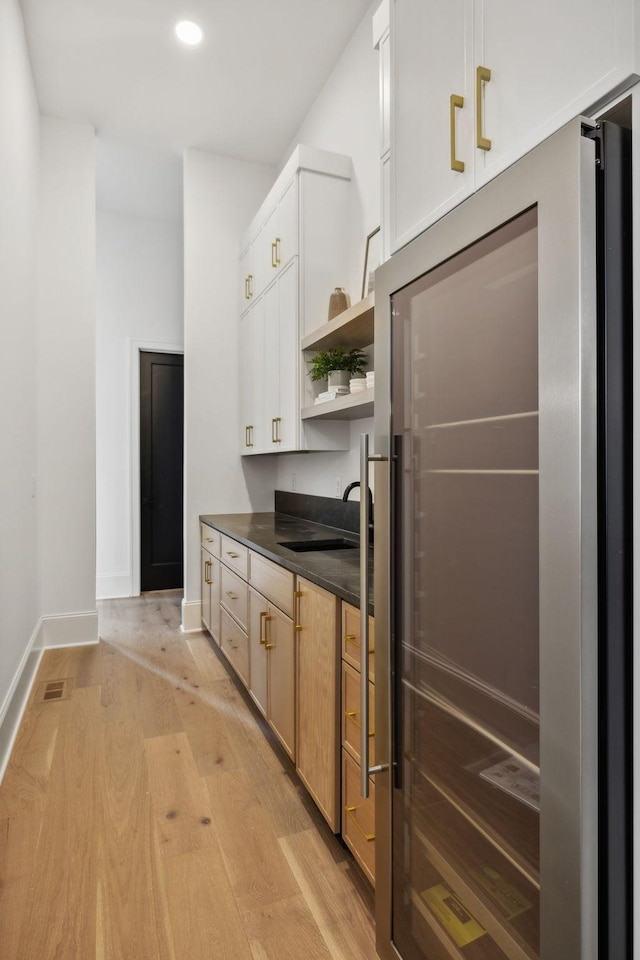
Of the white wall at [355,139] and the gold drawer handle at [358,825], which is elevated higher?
the white wall at [355,139]

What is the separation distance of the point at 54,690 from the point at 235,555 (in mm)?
1246

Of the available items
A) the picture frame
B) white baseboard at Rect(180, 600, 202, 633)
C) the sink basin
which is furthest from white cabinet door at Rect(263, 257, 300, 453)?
white baseboard at Rect(180, 600, 202, 633)

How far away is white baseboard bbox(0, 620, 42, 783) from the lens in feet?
7.35

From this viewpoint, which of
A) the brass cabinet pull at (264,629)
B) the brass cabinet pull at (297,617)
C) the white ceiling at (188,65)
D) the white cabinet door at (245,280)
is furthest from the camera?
the white cabinet door at (245,280)

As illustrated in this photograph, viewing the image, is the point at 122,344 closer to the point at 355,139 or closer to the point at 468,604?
the point at 355,139

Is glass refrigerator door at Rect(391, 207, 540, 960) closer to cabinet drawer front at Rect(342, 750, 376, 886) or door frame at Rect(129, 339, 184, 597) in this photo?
cabinet drawer front at Rect(342, 750, 376, 886)

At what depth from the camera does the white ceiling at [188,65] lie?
2.76m

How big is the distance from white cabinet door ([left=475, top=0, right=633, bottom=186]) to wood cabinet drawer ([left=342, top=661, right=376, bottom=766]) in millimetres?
1272

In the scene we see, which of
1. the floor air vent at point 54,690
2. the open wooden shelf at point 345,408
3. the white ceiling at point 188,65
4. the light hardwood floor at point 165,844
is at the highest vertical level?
the white ceiling at point 188,65

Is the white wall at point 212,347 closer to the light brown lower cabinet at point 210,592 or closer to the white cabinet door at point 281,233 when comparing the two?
the light brown lower cabinet at point 210,592

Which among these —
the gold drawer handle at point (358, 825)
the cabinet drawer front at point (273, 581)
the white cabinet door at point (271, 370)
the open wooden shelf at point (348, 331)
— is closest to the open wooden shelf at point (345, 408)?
the open wooden shelf at point (348, 331)

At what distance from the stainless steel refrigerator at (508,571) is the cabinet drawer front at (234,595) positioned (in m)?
1.48

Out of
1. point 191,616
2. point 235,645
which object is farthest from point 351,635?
point 191,616

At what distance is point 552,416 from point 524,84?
59cm
